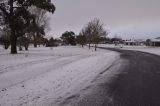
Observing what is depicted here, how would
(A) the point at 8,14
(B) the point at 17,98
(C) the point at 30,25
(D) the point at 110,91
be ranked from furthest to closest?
(C) the point at 30,25
(A) the point at 8,14
(D) the point at 110,91
(B) the point at 17,98

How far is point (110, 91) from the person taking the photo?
8.95 meters

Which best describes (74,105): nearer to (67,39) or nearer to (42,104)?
(42,104)

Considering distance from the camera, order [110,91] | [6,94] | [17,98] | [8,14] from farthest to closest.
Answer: [8,14]
[110,91]
[6,94]
[17,98]

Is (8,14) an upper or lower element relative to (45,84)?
upper

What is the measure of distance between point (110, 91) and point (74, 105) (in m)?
2.36

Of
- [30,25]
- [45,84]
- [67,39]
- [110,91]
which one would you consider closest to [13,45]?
[30,25]

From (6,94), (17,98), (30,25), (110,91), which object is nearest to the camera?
(17,98)

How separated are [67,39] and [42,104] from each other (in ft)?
423

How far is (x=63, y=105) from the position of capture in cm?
693

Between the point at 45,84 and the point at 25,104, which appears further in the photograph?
the point at 45,84

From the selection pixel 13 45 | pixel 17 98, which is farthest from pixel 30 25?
pixel 17 98

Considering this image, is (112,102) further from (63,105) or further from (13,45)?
(13,45)

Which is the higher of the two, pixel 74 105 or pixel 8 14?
pixel 8 14

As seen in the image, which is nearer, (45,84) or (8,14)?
(45,84)
